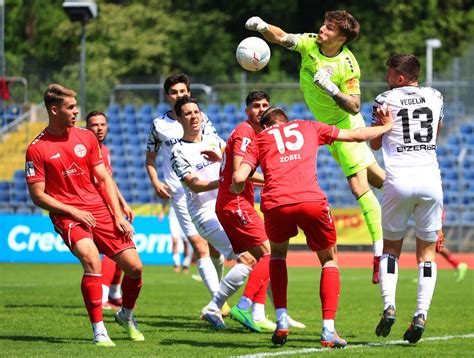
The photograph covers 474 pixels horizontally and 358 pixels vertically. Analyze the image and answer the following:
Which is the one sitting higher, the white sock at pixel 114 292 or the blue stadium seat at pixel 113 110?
the blue stadium seat at pixel 113 110

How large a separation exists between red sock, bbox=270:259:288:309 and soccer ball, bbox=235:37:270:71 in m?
2.29

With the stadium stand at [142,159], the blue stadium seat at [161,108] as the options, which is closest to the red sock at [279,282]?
the stadium stand at [142,159]

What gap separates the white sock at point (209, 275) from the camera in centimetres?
1169

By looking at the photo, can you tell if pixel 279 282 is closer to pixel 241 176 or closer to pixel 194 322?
pixel 241 176

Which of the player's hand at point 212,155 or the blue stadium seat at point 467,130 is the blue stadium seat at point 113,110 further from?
the player's hand at point 212,155

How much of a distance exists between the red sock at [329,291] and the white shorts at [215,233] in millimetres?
2004

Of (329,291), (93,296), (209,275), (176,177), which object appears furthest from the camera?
(176,177)

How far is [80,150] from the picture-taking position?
9.57 metres

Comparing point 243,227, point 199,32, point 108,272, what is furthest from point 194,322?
point 199,32

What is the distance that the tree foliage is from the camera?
44375 millimetres

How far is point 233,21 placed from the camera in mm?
47531

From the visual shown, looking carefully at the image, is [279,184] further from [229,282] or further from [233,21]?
[233,21]

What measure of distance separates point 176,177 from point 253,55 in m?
2.34

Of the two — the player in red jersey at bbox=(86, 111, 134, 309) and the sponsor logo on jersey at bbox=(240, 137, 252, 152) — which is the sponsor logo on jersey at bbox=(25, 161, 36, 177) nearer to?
the sponsor logo on jersey at bbox=(240, 137, 252, 152)
